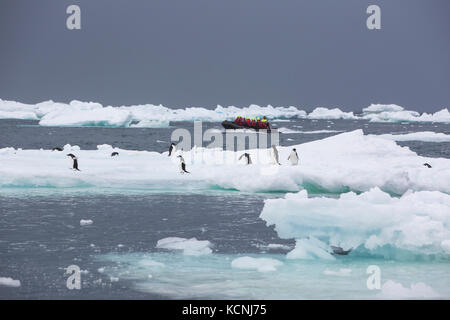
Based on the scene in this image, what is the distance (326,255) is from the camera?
7.62 meters

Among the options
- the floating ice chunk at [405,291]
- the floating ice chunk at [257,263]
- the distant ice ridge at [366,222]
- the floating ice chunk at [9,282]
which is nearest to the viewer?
the floating ice chunk at [405,291]

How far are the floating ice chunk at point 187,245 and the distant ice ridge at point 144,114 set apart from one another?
42821 millimetres

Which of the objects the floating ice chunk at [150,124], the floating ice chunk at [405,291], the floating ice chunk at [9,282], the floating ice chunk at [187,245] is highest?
the floating ice chunk at [150,124]

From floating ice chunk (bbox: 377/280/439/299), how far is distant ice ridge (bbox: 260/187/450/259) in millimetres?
1269

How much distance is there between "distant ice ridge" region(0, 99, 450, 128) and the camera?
5153cm

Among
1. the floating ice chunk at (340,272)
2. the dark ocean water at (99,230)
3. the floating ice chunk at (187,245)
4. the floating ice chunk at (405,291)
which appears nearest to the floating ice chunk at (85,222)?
the dark ocean water at (99,230)

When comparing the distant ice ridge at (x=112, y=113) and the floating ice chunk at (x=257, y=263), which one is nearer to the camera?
→ the floating ice chunk at (x=257, y=263)

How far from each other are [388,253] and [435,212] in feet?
2.60

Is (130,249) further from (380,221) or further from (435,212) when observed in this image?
(435,212)

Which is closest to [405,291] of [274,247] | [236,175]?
[274,247]

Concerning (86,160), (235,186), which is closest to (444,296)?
(235,186)

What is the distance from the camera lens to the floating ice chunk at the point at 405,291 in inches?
237

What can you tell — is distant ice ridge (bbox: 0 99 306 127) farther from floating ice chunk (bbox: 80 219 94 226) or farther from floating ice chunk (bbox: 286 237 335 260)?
floating ice chunk (bbox: 286 237 335 260)

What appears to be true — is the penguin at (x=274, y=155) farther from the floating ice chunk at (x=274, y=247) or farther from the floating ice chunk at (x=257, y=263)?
the floating ice chunk at (x=257, y=263)
